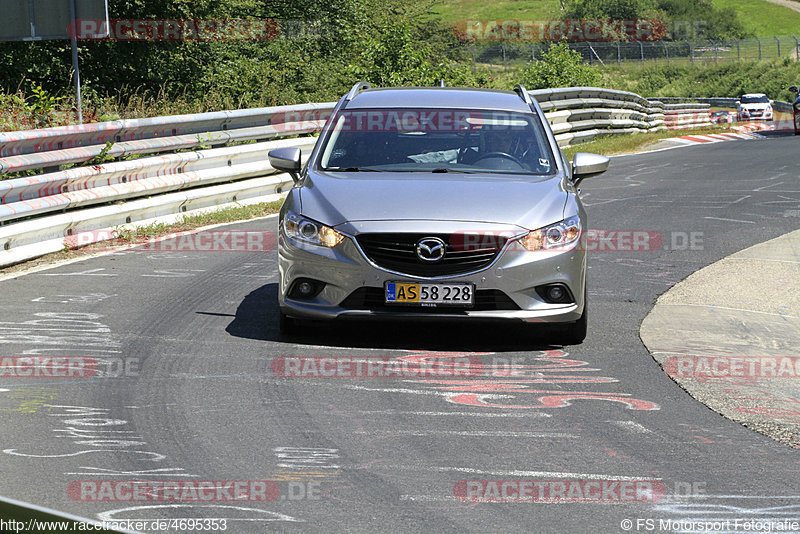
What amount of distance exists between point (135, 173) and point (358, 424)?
22.9ft

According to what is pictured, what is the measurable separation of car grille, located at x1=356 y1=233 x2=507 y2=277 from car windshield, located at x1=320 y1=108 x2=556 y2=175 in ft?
3.62

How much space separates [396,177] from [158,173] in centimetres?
525

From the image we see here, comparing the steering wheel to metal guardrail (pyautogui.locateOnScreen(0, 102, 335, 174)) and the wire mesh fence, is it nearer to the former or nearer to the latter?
metal guardrail (pyautogui.locateOnScreen(0, 102, 335, 174))

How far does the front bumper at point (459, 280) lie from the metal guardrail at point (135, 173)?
12.8 feet

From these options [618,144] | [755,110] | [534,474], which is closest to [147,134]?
[534,474]

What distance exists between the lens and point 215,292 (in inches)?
350

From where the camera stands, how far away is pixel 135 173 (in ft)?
38.1

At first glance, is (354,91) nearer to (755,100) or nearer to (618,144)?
(618,144)

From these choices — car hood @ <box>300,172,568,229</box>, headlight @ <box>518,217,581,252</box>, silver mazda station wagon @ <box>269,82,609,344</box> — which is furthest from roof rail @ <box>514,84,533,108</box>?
headlight @ <box>518,217,581,252</box>

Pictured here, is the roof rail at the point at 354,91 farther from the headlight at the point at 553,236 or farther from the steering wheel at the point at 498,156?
the headlight at the point at 553,236

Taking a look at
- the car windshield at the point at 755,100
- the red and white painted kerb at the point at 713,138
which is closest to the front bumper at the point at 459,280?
the red and white painted kerb at the point at 713,138

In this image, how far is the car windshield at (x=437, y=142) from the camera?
7855mm

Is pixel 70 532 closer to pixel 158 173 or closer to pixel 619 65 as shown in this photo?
pixel 158 173

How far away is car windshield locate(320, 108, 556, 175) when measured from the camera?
7.86 m
